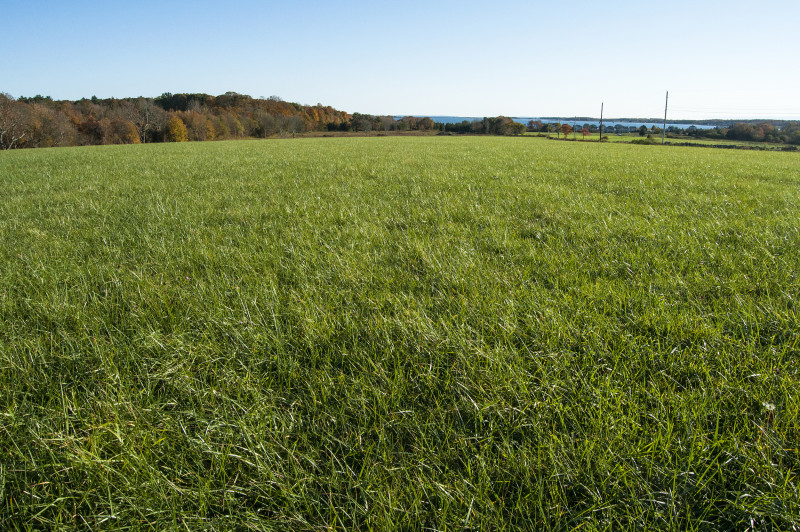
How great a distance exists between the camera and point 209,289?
2.87 m

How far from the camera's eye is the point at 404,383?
71.7 inches

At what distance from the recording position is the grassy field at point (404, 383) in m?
1.26

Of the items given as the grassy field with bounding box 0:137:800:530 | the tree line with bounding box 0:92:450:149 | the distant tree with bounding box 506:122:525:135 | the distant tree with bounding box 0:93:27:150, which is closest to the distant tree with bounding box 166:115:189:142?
the tree line with bounding box 0:92:450:149

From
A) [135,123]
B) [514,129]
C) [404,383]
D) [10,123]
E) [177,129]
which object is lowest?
[404,383]

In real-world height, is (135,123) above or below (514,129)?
below

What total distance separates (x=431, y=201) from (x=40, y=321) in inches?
197

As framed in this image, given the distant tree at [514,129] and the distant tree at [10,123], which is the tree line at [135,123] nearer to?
the distant tree at [10,123]

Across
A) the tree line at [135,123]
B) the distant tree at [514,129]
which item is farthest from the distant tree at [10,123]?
the distant tree at [514,129]

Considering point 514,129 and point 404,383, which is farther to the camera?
point 514,129

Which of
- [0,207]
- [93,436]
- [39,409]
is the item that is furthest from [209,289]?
[0,207]

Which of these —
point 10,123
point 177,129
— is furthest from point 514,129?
point 10,123

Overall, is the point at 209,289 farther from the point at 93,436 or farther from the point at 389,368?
the point at 389,368

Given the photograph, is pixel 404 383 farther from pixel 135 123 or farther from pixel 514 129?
pixel 514 129

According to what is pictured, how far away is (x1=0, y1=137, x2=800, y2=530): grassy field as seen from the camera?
49.5 inches
